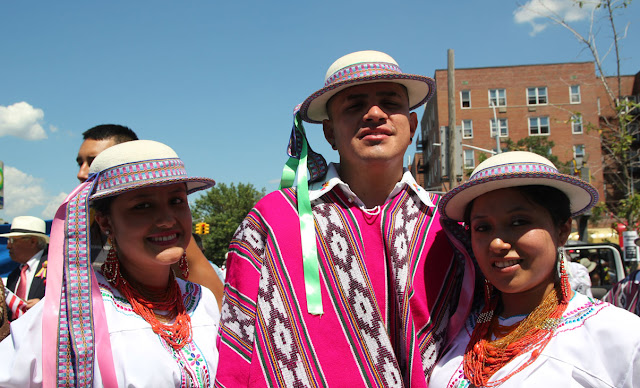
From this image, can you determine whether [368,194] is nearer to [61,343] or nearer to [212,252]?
[61,343]

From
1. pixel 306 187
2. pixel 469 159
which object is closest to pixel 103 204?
pixel 306 187

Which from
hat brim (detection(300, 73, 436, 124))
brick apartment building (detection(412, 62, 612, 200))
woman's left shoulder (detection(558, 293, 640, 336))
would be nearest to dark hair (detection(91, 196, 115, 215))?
hat brim (detection(300, 73, 436, 124))

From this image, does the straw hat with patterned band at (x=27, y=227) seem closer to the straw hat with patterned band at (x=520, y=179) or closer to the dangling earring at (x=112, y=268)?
the dangling earring at (x=112, y=268)

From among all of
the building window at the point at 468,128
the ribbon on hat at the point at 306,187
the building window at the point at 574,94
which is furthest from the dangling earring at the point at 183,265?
the building window at the point at 574,94

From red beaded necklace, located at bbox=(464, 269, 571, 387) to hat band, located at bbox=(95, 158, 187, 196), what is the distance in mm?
1461

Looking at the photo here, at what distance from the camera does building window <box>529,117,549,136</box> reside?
35.4 metres

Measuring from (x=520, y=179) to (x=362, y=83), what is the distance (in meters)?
0.91

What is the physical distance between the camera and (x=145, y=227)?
2.06m

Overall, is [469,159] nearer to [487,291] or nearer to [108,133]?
[108,133]

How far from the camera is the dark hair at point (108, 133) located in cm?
302

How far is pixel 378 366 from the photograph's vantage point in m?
2.11

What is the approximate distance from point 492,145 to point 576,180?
35650mm

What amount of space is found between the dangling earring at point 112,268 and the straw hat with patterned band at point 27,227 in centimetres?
403

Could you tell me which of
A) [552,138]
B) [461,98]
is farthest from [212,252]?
[552,138]
